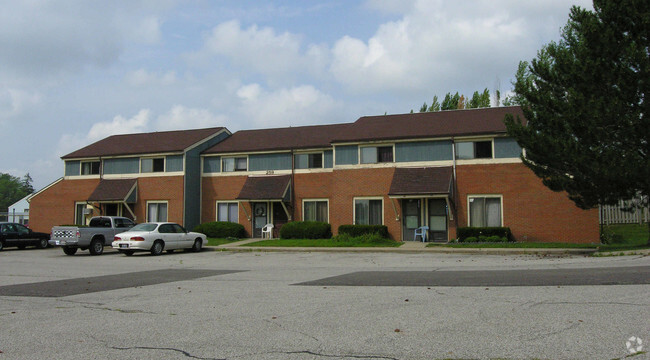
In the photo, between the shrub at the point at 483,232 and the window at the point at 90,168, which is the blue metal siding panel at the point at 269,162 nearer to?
the window at the point at 90,168

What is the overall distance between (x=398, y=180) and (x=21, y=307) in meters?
21.1

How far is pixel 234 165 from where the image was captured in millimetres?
34750

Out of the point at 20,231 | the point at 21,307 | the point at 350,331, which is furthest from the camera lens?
the point at 20,231

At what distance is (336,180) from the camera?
30.6 meters

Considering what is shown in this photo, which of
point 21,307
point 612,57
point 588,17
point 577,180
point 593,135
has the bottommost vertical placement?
point 21,307

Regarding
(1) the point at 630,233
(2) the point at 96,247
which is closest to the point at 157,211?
(2) the point at 96,247

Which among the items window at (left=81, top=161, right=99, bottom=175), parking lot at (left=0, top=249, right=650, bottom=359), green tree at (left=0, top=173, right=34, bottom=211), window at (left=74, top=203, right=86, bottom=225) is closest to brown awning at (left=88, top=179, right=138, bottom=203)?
window at (left=81, top=161, right=99, bottom=175)

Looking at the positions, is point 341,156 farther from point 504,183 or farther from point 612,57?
point 612,57

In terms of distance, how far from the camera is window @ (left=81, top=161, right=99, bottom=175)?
37.1 metres

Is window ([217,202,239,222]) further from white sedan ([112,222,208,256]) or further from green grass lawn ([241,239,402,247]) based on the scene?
white sedan ([112,222,208,256])

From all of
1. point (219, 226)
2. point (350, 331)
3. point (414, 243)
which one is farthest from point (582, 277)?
point (219, 226)

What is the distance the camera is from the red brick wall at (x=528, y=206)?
2648 cm

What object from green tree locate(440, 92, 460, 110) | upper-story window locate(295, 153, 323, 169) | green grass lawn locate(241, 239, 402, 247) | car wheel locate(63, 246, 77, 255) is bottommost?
car wheel locate(63, 246, 77, 255)

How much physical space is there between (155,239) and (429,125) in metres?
16.0
